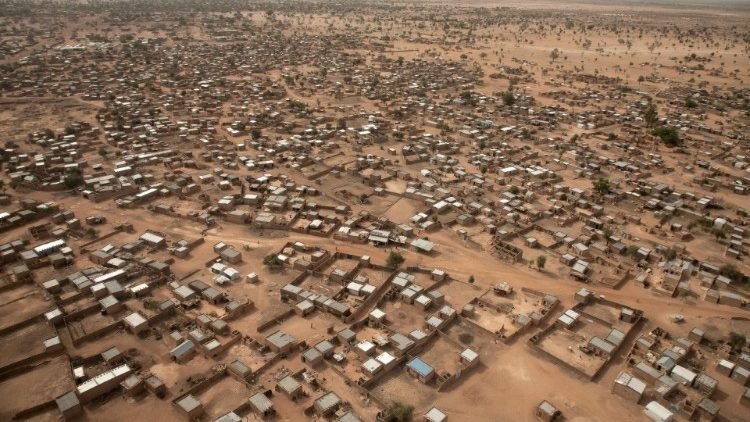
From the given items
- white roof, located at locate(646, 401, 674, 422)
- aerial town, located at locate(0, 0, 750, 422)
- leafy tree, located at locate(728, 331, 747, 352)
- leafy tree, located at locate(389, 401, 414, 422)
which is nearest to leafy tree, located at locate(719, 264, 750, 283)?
aerial town, located at locate(0, 0, 750, 422)

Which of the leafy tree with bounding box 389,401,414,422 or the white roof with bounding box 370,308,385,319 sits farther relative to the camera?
the white roof with bounding box 370,308,385,319

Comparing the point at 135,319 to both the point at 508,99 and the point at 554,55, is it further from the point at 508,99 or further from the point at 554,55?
the point at 554,55

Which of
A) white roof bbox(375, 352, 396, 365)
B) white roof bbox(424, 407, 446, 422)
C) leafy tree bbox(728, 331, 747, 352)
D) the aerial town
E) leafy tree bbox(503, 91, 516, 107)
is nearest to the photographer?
white roof bbox(424, 407, 446, 422)

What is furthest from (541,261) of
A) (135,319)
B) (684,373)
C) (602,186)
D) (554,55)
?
(554,55)

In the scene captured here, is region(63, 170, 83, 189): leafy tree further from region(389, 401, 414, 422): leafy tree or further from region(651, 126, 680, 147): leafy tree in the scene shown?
region(651, 126, 680, 147): leafy tree

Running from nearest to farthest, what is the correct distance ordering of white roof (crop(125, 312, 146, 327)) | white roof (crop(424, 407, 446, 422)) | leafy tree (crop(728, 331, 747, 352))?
white roof (crop(424, 407, 446, 422)) < leafy tree (crop(728, 331, 747, 352)) < white roof (crop(125, 312, 146, 327))

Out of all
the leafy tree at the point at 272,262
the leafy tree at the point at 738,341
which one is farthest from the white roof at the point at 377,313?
the leafy tree at the point at 738,341
